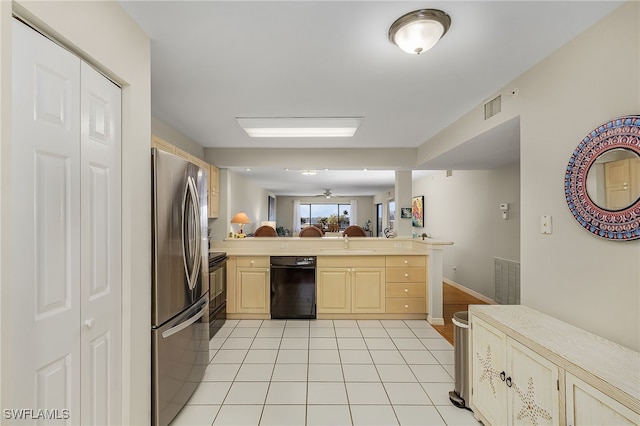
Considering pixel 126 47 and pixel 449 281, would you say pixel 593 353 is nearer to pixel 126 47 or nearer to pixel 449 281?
pixel 126 47

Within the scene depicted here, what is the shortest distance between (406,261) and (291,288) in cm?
164

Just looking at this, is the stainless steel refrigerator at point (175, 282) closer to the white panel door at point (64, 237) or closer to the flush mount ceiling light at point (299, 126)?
the white panel door at point (64, 237)

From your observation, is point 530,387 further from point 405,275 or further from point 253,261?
point 253,261

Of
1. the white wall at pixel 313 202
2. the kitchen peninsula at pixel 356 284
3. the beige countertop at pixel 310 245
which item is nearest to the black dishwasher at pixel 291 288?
the kitchen peninsula at pixel 356 284

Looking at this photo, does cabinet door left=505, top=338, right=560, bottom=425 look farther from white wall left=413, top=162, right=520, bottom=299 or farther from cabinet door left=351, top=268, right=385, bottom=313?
white wall left=413, top=162, right=520, bottom=299

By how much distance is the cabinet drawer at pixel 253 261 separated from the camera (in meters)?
3.82

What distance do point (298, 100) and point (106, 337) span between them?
7.22 feet

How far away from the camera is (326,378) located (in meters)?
2.36

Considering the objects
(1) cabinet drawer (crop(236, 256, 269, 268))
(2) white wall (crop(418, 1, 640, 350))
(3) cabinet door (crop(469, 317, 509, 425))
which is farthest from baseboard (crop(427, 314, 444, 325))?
(1) cabinet drawer (crop(236, 256, 269, 268))

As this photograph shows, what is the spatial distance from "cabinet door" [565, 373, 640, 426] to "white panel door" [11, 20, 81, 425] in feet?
6.79

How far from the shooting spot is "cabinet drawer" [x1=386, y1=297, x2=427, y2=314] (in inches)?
149

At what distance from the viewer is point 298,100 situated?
252 cm

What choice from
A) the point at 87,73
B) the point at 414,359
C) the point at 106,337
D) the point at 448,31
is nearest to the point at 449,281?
the point at 414,359

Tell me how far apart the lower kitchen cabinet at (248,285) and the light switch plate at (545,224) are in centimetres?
304
